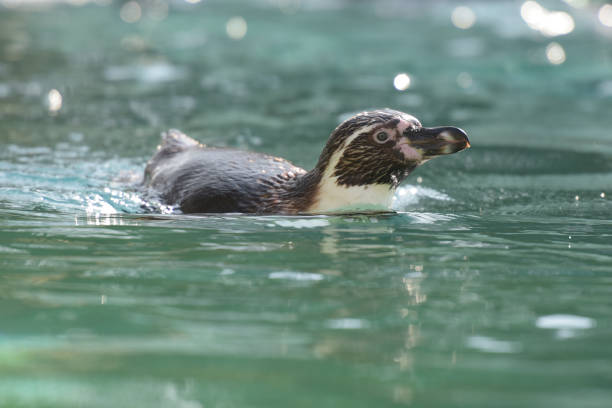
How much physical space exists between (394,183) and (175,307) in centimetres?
269

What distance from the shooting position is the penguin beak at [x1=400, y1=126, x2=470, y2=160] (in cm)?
606

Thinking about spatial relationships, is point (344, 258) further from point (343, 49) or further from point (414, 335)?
point (343, 49)

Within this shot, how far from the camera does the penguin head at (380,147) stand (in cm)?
611

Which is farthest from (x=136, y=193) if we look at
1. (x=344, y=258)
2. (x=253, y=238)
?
(x=344, y=258)

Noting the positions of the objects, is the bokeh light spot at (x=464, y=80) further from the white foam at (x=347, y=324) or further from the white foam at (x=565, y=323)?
the white foam at (x=347, y=324)

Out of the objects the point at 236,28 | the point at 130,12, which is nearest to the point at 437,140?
the point at 236,28

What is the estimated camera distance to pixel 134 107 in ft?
38.5

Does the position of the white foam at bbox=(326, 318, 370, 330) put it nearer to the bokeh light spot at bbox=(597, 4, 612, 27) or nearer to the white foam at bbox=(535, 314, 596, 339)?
the white foam at bbox=(535, 314, 596, 339)

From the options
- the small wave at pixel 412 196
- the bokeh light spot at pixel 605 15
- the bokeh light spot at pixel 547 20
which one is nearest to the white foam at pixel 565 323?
the small wave at pixel 412 196

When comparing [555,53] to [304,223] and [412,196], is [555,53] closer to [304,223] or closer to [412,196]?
[412,196]

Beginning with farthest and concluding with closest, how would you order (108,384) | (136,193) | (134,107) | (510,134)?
1. (134,107)
2. (510,134)
3. (136,193)
4. (108,384)

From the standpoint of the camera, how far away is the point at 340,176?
20.7 feet

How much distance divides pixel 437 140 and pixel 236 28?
1460 cm

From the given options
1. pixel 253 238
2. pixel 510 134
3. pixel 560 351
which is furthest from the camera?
pixel 510 134
